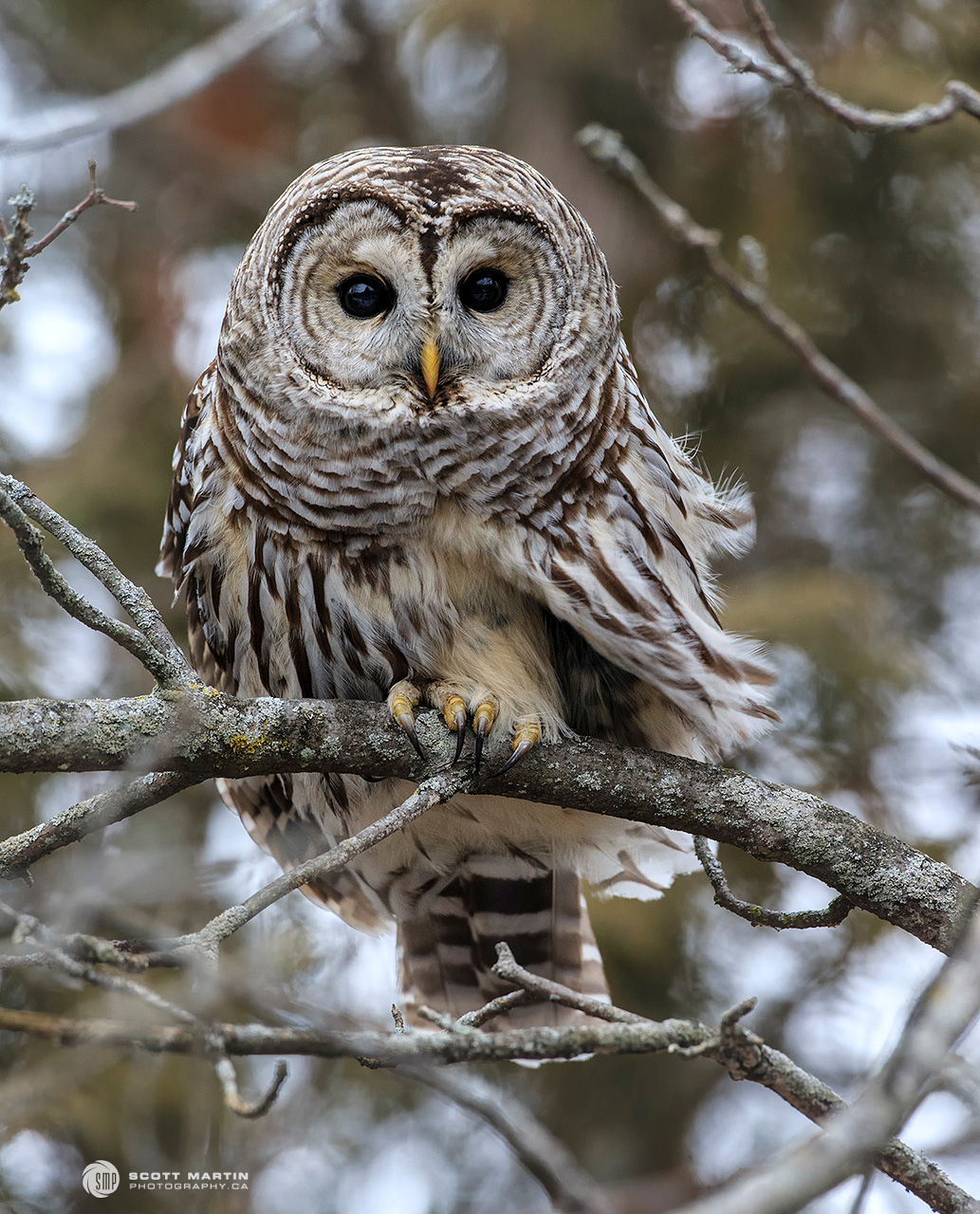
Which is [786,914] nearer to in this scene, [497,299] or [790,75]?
[497,299]

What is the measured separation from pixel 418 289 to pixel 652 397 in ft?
7.25

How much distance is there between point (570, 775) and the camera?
279 cm

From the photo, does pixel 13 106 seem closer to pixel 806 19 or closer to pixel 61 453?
pixel 61 453

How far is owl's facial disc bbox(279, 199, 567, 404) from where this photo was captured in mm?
3191

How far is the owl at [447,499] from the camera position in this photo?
3.05m

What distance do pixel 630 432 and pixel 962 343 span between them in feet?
8.66

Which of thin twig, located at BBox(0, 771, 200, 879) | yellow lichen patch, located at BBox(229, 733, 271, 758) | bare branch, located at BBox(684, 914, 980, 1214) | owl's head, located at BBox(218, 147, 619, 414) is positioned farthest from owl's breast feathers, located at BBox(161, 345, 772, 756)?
bare branch, located at BBox(684, 914, 980, 1214)

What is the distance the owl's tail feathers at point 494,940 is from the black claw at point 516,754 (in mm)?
1171

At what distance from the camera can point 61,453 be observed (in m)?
5.07

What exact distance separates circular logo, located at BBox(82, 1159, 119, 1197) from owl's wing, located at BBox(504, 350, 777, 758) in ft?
6.57

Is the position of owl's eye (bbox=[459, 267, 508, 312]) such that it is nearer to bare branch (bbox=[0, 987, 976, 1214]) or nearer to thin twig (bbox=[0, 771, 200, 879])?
thin twig (bbox=[0, 771, 200, 879])

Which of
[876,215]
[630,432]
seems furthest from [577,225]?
[876,215]

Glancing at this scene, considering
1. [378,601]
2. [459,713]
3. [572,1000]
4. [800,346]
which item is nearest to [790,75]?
[800,346]

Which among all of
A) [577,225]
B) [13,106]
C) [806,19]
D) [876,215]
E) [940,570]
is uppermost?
[806,19]
